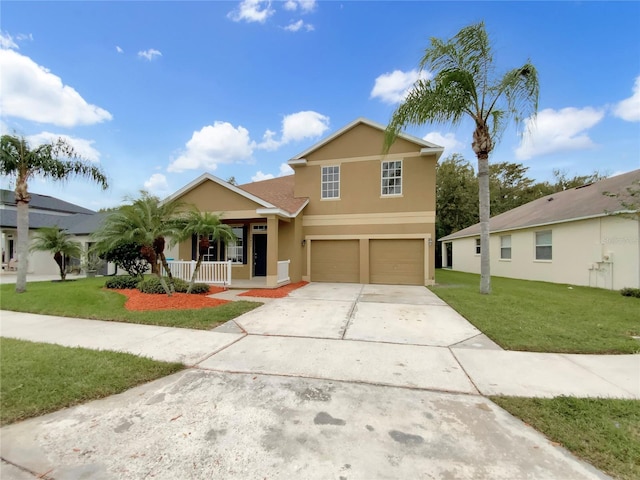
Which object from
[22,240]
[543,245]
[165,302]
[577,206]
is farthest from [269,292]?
[577,206]

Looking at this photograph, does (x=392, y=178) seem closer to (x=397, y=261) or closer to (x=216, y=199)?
(x=397, y=261)

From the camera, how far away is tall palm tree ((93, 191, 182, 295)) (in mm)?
8680

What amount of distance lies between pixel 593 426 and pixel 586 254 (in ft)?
43.7

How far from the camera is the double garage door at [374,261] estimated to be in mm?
13195

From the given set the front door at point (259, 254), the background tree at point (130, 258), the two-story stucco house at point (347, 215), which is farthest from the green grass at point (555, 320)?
the background tree at point (130, 258)

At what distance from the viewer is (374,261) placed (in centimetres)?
1356

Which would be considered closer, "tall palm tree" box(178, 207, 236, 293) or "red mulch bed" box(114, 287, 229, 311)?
"red mulch bed" box(114, 287, 229, 311)

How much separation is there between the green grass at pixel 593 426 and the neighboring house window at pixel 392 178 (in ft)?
36.0

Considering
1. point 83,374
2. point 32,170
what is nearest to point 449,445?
point 83,374

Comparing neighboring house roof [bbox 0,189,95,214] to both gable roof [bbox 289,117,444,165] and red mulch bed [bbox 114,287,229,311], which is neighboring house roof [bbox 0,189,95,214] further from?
gable roof [bbox 289,117,444,165]

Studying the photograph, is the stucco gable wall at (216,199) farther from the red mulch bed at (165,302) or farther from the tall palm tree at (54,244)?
the tall palm tree at (54,244)

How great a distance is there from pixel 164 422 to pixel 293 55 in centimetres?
1437

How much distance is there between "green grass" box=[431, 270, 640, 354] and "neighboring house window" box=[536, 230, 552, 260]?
188 inches

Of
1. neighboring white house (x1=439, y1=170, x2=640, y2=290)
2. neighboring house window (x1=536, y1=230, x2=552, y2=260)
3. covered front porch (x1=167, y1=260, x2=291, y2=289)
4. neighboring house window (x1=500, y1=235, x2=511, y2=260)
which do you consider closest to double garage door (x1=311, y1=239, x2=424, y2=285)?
covered front porch (x1=167, y1=260, x2=291, y2=289)
